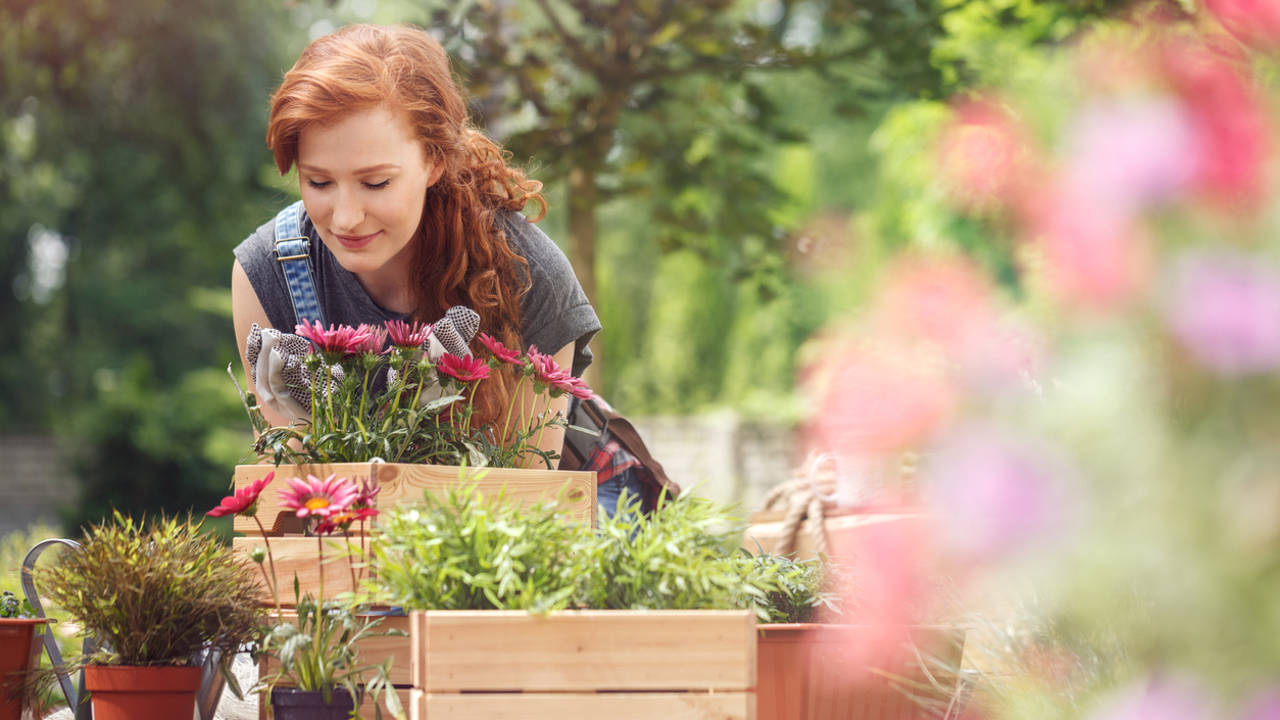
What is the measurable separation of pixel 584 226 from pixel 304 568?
320 cm

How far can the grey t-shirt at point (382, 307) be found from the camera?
6.77 ft

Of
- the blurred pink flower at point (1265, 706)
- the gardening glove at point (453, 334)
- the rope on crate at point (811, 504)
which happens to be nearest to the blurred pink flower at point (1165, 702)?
the blurred pink flower at point (1265, 706)

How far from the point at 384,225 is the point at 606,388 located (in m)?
16.8

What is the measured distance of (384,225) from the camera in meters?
1.86

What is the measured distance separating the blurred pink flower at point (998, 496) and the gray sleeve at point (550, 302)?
54.6 inches

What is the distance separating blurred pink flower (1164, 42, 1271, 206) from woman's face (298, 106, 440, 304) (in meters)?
1.30

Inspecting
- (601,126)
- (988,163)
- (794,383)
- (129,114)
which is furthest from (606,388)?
(988,163)

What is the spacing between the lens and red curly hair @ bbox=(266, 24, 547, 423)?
179cm

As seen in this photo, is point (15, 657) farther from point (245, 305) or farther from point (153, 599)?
point (245, 305)

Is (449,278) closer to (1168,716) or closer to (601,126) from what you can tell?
(1168,716)

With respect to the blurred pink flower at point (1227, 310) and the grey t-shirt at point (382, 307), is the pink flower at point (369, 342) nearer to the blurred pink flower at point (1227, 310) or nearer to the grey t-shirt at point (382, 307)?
the grey t-shirt at point (382, 307)

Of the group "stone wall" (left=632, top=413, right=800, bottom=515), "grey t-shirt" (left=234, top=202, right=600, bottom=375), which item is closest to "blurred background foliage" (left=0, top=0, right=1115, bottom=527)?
"grey t-shirt" (left=234, top=202, right=600, bottom=375)

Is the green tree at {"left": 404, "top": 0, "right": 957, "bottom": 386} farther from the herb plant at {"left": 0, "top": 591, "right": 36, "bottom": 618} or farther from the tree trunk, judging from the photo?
the herb plant at {"left": 0, "top": 591, "right": 36, "bottom": 618}

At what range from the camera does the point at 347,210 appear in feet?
5.90
